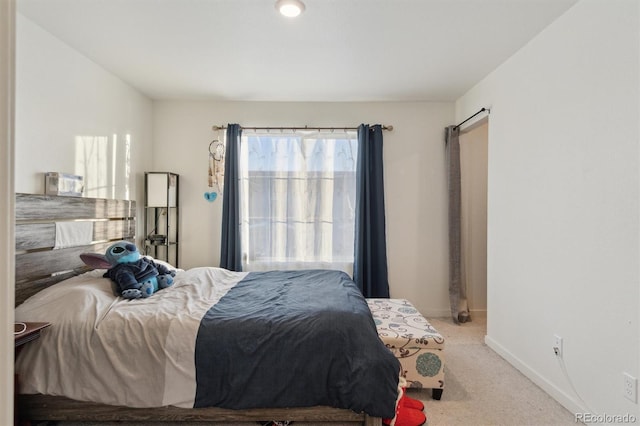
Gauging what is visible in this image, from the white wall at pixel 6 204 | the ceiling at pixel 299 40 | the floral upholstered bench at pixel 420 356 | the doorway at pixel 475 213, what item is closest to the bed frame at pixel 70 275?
the floral upholstered bench at pixel 420 356

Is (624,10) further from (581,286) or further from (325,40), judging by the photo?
(325,40)

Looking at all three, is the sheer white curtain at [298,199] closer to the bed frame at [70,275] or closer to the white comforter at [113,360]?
the bed frame at [70,275]

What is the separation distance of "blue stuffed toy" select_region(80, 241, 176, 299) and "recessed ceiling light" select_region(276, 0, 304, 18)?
2.02 meters

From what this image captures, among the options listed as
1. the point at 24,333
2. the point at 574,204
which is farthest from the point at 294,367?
the point at 574,204

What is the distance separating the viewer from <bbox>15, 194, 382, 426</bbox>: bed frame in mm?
1804

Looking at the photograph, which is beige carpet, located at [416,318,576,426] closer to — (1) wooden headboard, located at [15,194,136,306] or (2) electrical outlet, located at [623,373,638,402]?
(2) electrical outlet, located at [623,373,638,402]

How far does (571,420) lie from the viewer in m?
1.99


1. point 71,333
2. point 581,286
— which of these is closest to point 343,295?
point 581,286

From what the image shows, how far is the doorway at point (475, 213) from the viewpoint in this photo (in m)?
3.93

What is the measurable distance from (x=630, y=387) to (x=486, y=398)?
0.78 m

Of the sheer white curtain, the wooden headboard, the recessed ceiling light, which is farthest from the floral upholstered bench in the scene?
the wooden headboard

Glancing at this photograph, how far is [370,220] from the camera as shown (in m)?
3.73

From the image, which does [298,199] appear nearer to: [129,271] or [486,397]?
[129,271]

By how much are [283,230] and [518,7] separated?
9.33 feet
